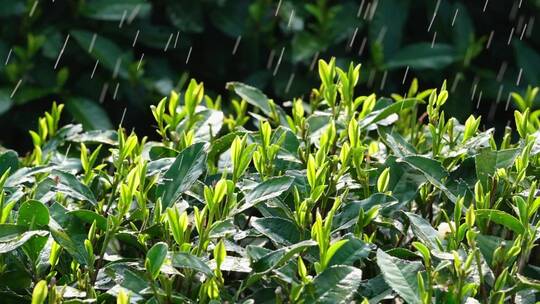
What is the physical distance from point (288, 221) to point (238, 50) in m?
4.01

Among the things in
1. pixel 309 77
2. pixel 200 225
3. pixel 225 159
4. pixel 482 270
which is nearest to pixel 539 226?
pixel 482 270

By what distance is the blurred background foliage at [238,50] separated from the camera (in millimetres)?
5320

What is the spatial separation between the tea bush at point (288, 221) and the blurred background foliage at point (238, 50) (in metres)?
2.91

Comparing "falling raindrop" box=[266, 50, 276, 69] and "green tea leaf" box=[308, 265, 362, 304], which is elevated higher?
→ "green tea leaf" box=[308, 265, 362, 304]

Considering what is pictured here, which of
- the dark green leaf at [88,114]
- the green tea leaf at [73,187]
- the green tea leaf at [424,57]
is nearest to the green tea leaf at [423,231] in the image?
the green tea leaf at [73,187]

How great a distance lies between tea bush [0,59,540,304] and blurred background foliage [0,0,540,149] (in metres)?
2.91

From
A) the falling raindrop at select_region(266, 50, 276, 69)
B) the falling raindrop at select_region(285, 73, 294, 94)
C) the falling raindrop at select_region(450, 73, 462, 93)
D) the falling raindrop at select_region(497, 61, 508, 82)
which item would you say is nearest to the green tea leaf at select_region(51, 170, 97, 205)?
the falling raindrop at select_region(285, 73, 294, 94)

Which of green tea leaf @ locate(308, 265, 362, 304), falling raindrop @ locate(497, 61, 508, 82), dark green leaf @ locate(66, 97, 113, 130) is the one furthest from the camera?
falling raindrop @ locate(497, 61, 508, 82)

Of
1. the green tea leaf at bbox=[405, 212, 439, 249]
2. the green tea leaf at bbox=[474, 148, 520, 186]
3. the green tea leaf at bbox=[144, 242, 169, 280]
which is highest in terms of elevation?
the green tea leaf at bbox=[474, 148, 520, 186]

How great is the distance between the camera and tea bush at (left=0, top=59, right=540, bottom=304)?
1.79 metres

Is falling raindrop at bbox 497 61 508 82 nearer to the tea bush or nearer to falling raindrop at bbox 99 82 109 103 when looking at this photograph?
falling raindrop at bbox 99 82 109 103

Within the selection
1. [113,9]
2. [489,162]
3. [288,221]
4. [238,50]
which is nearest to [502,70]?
[238,50]

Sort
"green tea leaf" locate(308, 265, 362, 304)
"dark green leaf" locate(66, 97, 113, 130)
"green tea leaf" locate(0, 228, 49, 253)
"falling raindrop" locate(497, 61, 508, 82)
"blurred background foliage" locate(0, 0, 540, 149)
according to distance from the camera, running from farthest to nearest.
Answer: "falling raindrop" locate(497, 61, 508, 82)
"blurred background foliage" locate(0, 0, 540, 149)
"dark green leaf" locate(66, 97, 113, 130)
"green tea leaf" locate(0, 228, 49, 253)
"green tea leaf" locate(308, 265, 362, 304)

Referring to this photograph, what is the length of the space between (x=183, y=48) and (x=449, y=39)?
158 centimetres
